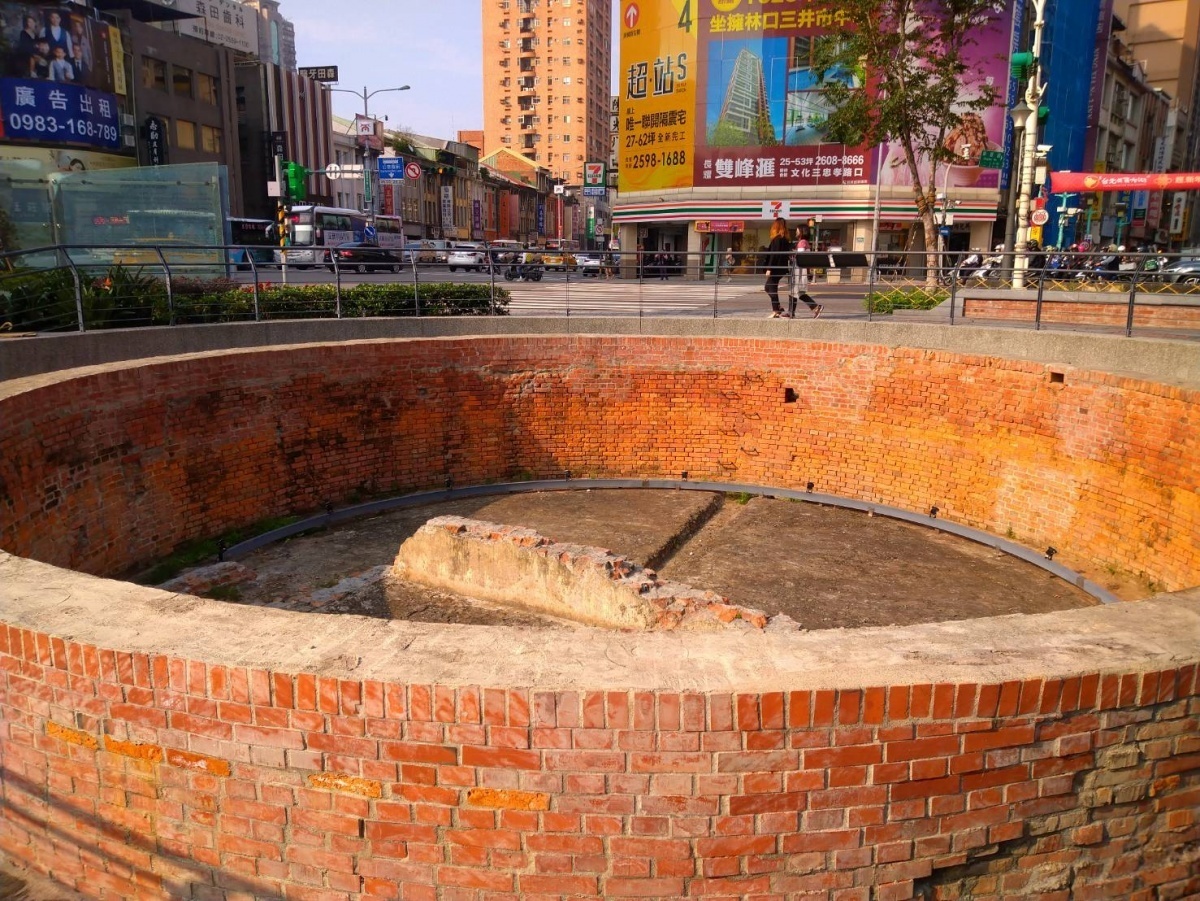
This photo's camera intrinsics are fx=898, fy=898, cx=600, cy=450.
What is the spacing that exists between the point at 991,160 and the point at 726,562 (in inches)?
1613

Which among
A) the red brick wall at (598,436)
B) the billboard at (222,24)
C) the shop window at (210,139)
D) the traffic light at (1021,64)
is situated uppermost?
the billboard at (222,24)

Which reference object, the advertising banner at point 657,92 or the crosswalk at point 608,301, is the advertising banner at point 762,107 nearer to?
the advertising banner at point 657,92

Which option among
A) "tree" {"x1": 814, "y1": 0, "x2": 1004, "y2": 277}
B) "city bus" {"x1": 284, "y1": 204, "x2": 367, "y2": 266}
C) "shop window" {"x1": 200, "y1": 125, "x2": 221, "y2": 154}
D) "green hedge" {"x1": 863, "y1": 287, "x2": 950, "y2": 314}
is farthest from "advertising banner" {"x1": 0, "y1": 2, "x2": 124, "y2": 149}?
"green hedge" {"x1": 863, "y1": 287, "x2": 950, "y2": 314}

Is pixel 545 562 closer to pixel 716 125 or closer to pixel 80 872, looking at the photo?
pixel 80 872

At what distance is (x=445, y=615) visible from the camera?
860cm

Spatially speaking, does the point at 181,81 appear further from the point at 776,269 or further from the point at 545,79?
the point at 545,79

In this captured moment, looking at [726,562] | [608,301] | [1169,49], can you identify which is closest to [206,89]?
[608,301]

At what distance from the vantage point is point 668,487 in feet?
44.5

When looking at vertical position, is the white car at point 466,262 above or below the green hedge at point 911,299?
above

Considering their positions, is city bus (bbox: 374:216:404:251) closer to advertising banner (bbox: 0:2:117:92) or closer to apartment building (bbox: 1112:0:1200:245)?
advertising banner (bbox: 0:2:117:92)

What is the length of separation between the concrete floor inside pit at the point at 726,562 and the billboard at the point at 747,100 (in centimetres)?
3491

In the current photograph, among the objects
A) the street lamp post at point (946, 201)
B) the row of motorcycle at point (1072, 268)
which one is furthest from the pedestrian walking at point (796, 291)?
the street lamp post at point (946, 201)

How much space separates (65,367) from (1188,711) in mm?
10765

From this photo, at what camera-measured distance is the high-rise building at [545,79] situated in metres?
111
